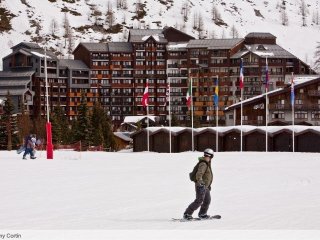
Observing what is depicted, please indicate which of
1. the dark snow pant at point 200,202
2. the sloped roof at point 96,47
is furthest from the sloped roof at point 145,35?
the dark snow pant at point 200,202

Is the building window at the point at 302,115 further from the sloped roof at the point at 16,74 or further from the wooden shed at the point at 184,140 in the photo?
the sloped roof at the point at 16,74

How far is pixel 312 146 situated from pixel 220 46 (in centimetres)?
6849

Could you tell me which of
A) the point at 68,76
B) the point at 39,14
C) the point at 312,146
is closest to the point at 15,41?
the point at 39,14

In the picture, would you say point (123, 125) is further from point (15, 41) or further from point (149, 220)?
point (149, 220)

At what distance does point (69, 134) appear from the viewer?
86188 millimetres

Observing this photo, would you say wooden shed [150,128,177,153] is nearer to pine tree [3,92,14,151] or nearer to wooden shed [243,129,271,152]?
wooden shed [243,129,271,152]

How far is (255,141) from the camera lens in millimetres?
60562

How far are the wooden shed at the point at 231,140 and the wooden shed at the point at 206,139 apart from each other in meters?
0.51

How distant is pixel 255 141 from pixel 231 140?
2525 mm

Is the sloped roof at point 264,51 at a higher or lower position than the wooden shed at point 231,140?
higher

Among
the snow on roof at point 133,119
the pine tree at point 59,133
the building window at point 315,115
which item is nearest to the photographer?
the pine tree at point 59,133

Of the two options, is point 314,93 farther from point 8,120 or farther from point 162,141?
point 8,120

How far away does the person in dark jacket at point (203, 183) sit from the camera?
1304 centimetres

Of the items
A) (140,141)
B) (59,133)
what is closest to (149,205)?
(140,141)
